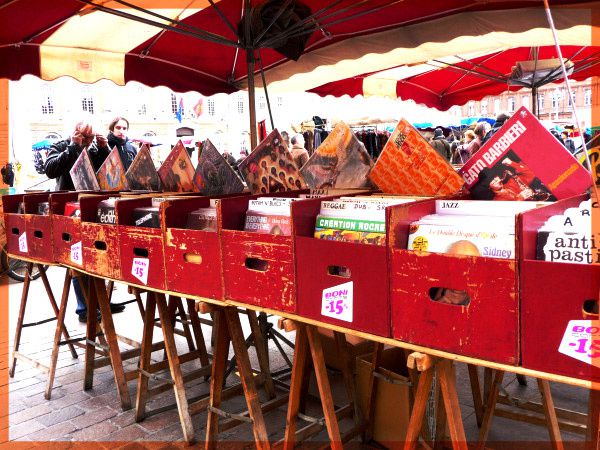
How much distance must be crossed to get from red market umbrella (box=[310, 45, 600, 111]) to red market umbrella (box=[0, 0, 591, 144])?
1.01m

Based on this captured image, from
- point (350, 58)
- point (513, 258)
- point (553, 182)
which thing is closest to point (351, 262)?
point (513, 258)

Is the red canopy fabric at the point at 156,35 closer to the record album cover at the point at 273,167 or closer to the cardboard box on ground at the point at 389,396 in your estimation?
the record album cover at the point at 273,167

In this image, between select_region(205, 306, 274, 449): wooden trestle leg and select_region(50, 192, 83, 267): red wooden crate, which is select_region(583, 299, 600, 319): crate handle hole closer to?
select_region(205, 306, 274, 449): wooden trestle leg

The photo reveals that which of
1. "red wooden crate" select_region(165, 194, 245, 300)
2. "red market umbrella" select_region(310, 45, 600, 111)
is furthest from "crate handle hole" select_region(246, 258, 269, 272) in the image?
"red market umbrella" select_region(310, 45, 600, 111)

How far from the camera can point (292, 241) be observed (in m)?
1.80

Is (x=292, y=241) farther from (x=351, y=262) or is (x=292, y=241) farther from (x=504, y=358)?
(x=504, y=358)

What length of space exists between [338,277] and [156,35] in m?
2.80

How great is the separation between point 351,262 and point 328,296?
0.15 metres

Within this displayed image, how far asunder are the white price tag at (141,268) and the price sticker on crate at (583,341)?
167cm

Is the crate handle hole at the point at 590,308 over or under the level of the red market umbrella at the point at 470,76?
under

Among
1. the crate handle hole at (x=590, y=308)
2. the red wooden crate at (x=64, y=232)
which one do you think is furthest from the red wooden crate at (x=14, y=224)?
the crate handle hole at (x=590, y=308)

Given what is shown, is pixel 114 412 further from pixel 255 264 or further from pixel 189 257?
pixel 255 264

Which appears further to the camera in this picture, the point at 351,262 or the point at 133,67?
the point at 133,67

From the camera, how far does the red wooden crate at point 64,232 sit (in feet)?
9.20
